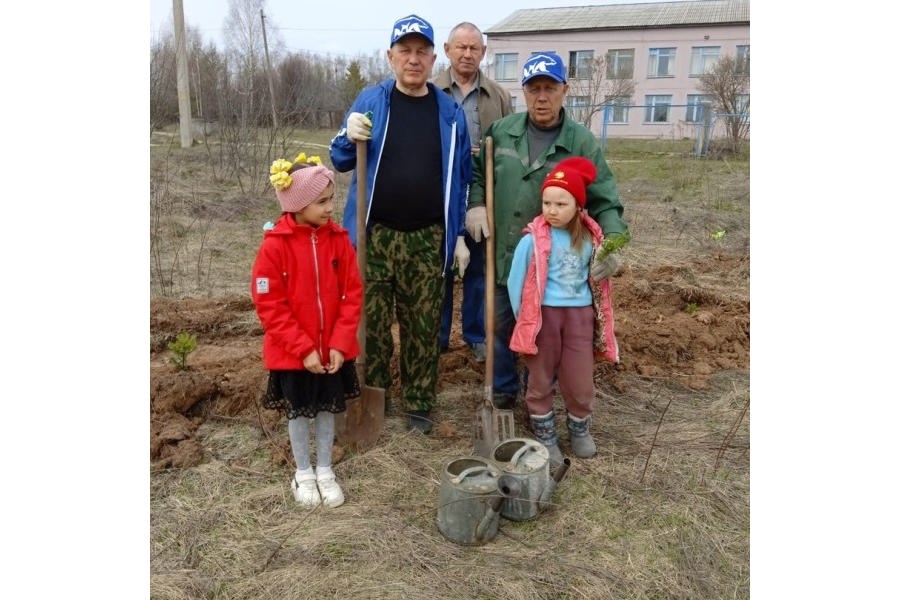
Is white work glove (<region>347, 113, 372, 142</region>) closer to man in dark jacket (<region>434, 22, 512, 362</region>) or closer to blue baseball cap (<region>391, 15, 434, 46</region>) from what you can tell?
blue baseball cap (<region>391, 15, 434, 46</region>)

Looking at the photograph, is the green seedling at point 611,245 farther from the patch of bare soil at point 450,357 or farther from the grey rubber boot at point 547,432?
the patch of bare soil at point 450,357

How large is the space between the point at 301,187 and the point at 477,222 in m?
1.13

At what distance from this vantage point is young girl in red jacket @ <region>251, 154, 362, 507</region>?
2713 millimetres

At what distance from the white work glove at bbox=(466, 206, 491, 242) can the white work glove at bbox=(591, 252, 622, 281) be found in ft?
2.17

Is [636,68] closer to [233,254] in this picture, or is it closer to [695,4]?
[695,4]

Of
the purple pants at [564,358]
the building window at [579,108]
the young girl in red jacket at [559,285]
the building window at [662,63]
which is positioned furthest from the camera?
the building window at [662,63]

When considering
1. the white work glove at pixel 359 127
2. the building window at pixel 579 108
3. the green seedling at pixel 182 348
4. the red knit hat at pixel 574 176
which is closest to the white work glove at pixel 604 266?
the red knit hat at pixel 574 176

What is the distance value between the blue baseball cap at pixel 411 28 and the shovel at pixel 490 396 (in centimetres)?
67

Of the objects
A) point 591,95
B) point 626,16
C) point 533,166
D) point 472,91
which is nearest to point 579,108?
point 591,95

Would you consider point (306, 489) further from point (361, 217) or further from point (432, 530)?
point (361, 217)

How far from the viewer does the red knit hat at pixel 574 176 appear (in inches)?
119

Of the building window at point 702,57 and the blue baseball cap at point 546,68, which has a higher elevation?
the building window at point 702,57

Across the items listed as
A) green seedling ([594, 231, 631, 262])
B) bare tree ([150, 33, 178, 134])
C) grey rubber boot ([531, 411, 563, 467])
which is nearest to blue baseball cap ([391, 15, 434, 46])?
green seedling ([594, 231, 631, 262])

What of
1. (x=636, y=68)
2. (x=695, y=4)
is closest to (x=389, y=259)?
(x=636, y=68)
